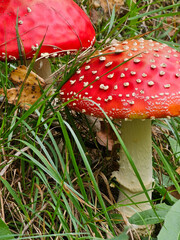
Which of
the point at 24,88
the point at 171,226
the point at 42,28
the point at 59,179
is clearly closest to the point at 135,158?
the point at 171,226

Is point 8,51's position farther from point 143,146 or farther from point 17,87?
point 143,146

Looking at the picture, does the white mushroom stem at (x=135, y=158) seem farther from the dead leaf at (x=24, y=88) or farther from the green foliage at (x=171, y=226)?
the dead leaf at (x=24, y=88)

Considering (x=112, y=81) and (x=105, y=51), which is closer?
(x=112, y=81)

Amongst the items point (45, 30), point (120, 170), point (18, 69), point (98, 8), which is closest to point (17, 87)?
point (18, 69)

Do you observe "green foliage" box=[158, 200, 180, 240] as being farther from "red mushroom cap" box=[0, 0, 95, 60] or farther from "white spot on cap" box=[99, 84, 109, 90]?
"red mushroom cap" box=[0, 0, 95, 60]

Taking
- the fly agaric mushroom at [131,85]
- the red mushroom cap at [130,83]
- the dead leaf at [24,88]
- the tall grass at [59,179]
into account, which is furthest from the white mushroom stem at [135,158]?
the dead leaf at [24,88]

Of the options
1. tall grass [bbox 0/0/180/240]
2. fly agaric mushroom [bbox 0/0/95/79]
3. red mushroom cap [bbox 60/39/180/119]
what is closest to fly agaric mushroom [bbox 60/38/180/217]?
red mushroom cap [bbox 60/39/180/119]
